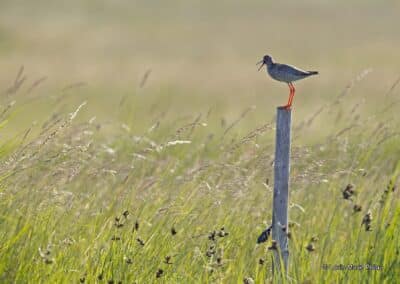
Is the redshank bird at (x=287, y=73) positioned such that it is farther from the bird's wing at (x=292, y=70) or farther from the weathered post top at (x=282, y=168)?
the weathered post top at (x=282, y=168)

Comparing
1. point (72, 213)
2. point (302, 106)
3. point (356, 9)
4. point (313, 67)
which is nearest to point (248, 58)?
point (313, 67)

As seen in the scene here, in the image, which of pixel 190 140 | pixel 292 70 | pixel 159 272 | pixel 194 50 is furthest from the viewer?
pixel 194 50

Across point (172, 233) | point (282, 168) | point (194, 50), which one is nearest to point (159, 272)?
point (172, 233)

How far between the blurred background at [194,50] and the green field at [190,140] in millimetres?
159

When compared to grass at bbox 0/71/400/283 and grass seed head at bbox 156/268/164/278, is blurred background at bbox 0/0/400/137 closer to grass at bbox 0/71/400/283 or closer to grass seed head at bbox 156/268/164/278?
grass at bbox 0/71/400/283

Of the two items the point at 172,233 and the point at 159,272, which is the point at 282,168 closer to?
the point at 172,233

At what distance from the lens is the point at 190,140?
8.31 m

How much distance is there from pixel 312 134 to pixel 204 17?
4231 centimetres

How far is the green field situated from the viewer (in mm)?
5930

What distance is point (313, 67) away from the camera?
3703 cm

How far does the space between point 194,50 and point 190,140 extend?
3593 centimetres

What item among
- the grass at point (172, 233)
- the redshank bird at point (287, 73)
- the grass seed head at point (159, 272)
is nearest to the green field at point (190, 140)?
the grass at point (172, 233)

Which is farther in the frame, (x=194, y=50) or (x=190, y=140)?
(x=194, y=50)

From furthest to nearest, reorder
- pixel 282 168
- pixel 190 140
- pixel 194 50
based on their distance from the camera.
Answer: pixel 194 50 < pixel 190 140 < pixel 282 168
